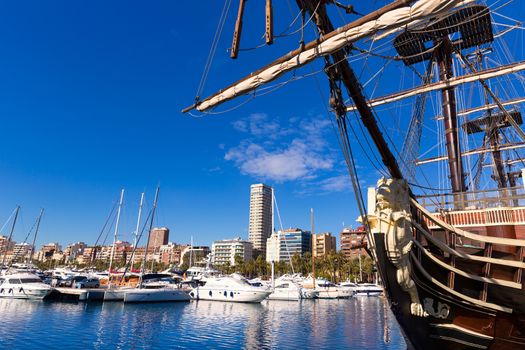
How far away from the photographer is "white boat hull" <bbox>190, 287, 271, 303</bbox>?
45.8 m

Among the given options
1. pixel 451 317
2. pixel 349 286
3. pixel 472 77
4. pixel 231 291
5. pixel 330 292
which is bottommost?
pixel 330 292

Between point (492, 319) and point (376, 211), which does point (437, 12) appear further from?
point (492, 319)

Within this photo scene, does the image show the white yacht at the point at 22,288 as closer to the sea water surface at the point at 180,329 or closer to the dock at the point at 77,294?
the dock at the point at 77,294

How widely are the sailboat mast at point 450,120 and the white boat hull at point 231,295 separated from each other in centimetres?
3310

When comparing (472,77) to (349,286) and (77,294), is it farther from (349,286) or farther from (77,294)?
(349,286)

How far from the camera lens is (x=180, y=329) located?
86.0 ft

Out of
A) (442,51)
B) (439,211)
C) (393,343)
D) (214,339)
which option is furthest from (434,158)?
(214,339)

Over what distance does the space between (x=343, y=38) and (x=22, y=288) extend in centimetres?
5103

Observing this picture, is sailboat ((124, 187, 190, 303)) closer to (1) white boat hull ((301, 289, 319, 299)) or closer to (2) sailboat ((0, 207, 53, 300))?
(2) sailboat ((0, 207, 53, 300))

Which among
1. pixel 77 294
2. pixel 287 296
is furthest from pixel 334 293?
pixel 77 294

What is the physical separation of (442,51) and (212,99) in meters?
18.3

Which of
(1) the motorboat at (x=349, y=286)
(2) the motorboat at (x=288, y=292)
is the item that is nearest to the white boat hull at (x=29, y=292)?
(2) the motorboat at (x=288, y=292)

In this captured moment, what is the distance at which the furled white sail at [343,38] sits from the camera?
7.96m

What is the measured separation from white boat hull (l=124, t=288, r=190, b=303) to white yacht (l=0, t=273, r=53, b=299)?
11515 millimetres
